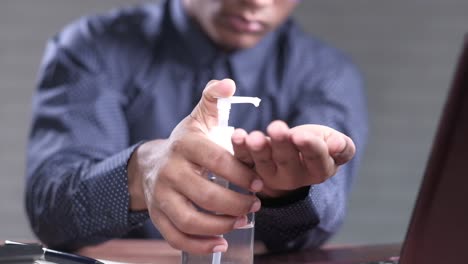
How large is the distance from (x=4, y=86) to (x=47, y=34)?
0.74 ft

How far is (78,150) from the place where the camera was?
1407 millimetres

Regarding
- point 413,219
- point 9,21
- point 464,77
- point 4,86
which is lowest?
point 4,86

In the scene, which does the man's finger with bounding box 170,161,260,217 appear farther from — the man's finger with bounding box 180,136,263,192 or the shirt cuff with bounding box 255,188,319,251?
the shirt cuff with bounding box 255,188,319,251

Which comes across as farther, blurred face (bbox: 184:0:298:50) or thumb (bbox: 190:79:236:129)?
blurred face (bbox: 184:0:298:50)

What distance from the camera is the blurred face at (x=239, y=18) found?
1500mm

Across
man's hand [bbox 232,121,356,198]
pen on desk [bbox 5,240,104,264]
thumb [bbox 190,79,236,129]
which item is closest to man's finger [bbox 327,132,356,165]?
man's hand [bbox 232,121,356,198]

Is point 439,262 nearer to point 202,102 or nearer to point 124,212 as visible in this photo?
point 202,102

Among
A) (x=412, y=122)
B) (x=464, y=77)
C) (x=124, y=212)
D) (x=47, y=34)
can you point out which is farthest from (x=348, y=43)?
(x=464, y=77)

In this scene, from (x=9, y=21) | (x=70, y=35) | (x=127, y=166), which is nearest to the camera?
(x=127, y=166)

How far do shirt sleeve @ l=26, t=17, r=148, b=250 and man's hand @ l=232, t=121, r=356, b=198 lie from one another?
0.31 meters

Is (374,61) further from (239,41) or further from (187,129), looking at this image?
(187,129)

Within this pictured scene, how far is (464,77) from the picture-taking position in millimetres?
627

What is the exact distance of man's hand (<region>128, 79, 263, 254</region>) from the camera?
766 millimetres

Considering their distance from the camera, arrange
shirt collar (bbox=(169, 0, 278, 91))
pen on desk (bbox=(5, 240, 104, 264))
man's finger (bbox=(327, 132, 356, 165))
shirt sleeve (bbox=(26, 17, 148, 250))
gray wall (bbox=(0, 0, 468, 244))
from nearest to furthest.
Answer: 1. man's finger (bbox=(327, 132, 356, 165))
2. pen on desk (bbox=(5, 240, 104, 264))
3. shirt sleeve (bbox=(26, 17, 148, 250))
4. shirt collar (bbox=(169, 0, 278, 91))
5. gray wall (bbox=(0, 0, 468, 244))
